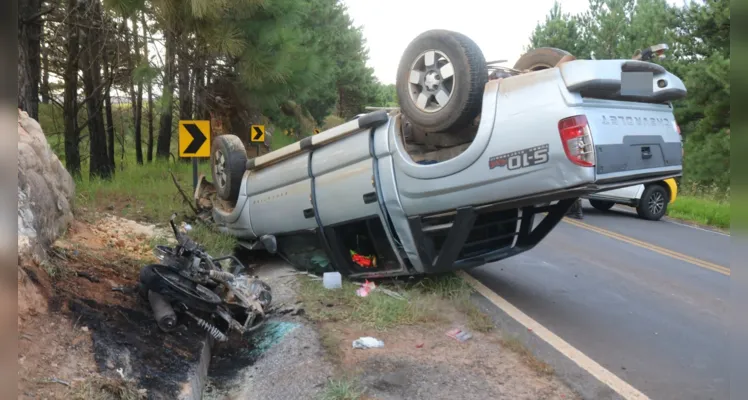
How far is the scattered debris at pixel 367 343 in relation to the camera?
4496 millimetres

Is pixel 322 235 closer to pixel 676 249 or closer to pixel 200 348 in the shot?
pixel 200 348

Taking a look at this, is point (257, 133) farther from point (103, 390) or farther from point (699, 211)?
point (699, 211)

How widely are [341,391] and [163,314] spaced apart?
1.49 meters

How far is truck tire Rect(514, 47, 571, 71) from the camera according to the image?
5.27 meters

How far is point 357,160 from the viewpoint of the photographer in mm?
5566

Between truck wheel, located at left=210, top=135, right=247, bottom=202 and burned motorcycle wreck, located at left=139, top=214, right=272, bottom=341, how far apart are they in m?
2.43

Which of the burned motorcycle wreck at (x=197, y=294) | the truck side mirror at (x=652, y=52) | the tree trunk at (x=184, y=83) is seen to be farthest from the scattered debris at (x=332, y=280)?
the tree trunk at (x=184, y=83)

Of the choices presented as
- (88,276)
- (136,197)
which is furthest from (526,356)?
(136,197)

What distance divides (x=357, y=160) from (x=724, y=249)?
7292 mm

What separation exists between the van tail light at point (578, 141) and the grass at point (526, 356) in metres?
1.52

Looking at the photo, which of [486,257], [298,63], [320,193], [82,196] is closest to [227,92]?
[298,63]

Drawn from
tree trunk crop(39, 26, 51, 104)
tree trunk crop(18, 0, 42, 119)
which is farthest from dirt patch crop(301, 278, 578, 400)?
tree trunk crop(39, 26, 51, 104)

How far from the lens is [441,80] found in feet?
15.9

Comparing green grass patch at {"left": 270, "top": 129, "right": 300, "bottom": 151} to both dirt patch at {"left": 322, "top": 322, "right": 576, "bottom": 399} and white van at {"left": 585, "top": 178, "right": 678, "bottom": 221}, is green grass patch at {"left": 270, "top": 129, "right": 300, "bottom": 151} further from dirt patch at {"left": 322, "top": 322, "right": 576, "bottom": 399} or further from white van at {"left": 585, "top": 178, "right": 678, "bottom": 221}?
dirt patch at {"left": 322, "top": 322, "right": 576, "bottom": 399}
